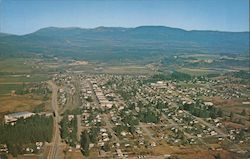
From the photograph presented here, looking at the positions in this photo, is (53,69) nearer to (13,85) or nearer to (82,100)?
(13,85)

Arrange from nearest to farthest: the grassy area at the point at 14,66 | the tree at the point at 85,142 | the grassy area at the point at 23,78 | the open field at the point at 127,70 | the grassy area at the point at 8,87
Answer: the tree at the point at 85,142 → the grassy area at the point at 8,87 → the grassy area at the point at 23,78 → the grassy area at the point at 14,66 → the open field at the point at 127,70

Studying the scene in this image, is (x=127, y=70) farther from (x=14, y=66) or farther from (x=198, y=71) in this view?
(x=14, y=66)

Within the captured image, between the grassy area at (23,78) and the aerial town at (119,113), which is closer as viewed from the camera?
the aerial town at (119,113)

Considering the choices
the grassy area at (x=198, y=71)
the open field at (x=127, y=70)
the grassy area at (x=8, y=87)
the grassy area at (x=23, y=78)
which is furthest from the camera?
the grassy area at (x=198, y=71)

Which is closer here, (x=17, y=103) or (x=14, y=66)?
(x=17, y=103)

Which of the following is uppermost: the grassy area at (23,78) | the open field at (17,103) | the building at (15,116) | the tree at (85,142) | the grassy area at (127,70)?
the building at (15,116)

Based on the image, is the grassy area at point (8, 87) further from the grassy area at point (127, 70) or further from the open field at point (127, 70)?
the grassy area at point (127, 70)

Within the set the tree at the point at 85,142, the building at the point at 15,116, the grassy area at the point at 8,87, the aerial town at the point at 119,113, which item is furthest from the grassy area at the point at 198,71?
the tree at the point at 85,142

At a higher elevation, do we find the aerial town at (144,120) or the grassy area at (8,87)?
the grassy area at (8,87)

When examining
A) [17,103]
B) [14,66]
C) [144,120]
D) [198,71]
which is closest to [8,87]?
[17,103]
